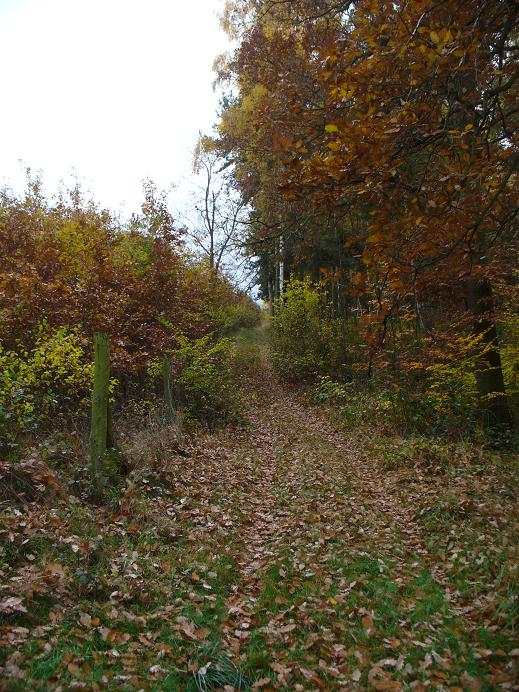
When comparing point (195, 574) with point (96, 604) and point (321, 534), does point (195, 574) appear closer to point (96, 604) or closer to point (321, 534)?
point (96, 604)

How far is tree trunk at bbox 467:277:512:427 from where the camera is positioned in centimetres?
900

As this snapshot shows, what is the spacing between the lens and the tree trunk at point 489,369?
29.5 feet

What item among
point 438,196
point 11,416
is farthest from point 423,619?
point 11,416

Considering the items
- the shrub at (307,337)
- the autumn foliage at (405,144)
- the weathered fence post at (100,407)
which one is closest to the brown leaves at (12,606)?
the weathered fence post at (100,407)

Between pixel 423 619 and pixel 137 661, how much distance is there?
228cm

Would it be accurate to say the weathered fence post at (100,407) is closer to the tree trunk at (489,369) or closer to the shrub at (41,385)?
the shrub at (41,385)

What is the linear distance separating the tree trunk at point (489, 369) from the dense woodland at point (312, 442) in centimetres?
4

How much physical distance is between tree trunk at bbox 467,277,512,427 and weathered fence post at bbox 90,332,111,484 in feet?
22.0

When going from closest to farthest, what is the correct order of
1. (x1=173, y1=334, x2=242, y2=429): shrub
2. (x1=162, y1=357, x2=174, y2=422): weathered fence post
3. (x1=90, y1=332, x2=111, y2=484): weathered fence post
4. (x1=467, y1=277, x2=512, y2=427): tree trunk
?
(x1=90, y1=332, x2=111, y2=484): weathered fence post, (x1=467, y1=277, x2=512, y2=427): tree trunk, (x1=162, y1=357, x2=174, y2=422): weathered fence post, (x1=173, y1=334, x2=242, y2=429): shrub

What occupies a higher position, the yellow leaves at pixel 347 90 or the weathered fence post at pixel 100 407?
the yellow leaves at pixel 347 90

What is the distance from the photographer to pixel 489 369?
900 centimetres

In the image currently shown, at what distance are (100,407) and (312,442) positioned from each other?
5.63 metres

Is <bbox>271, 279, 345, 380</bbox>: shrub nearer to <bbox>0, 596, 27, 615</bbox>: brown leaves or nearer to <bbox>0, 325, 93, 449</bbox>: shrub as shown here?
<bbox>0, 325, 93, 449</bbox>: shrub

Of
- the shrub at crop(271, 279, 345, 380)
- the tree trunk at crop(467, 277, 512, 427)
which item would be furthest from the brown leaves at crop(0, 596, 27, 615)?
the shrub at crop(271, 279, 345, 380)
